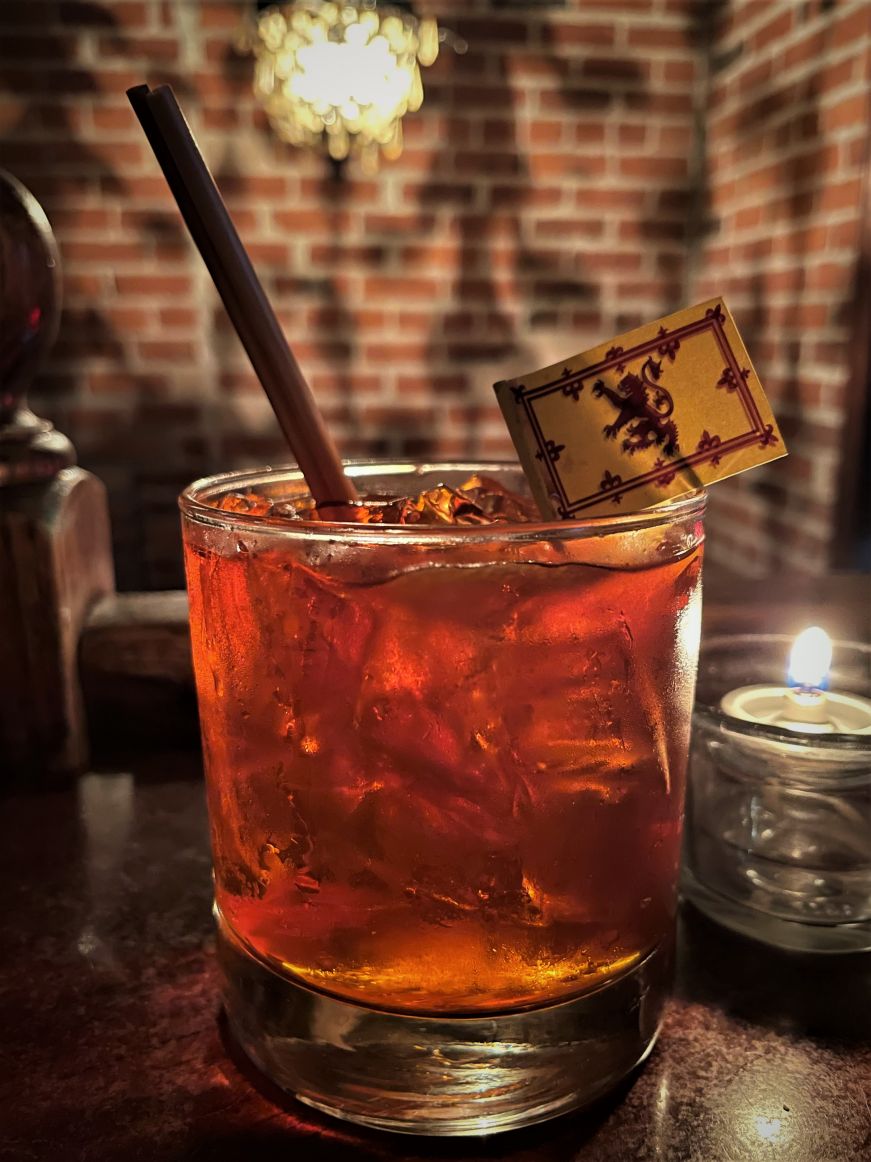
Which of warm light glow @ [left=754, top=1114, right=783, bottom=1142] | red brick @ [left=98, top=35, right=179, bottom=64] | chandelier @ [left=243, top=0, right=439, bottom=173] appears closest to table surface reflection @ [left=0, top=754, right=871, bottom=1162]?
warm light glow @ [left=754, top=1114, right=783, bottom=1142]

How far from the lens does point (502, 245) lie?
8.20 feet

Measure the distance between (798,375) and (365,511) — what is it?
184 cm

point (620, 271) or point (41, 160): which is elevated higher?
point (41, 160)

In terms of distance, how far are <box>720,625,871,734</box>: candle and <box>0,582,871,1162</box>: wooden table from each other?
0.13m

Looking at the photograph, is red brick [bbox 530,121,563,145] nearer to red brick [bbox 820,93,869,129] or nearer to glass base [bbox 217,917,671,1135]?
red brick [bbox 820,93,869,129]

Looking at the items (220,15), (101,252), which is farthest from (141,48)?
(101,252)

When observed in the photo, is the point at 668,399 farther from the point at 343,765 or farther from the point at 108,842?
the point at 108,842

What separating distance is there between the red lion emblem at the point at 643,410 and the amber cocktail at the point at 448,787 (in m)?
0.04

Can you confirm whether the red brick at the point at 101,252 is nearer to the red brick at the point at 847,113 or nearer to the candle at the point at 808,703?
the red brick at the point at 847,113

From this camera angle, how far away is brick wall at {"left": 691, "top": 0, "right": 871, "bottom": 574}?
1813 millimetres

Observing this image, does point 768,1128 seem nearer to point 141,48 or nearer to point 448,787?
point 448,787

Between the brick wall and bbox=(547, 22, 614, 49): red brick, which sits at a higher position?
bbox=(547, 22, 614, 49): red brick

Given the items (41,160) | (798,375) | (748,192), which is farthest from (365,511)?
(41,160)

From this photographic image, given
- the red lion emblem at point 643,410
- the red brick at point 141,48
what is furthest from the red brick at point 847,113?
the red lion emblem at point 643,410
